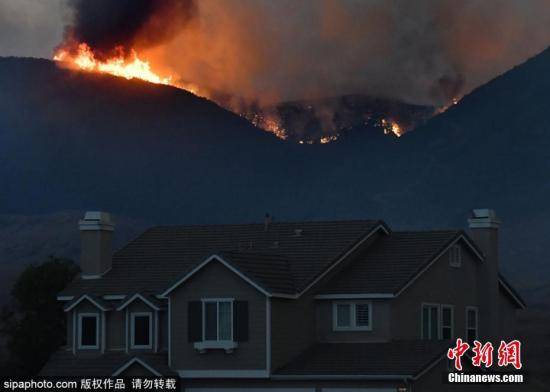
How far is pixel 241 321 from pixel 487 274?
14.3 metres

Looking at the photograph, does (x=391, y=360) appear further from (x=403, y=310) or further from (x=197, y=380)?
(x=197, y=380)

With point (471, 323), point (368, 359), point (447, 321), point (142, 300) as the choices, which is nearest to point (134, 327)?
point (142, 300)

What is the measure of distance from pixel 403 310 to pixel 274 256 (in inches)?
227

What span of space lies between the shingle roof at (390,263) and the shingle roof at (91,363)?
293 inches

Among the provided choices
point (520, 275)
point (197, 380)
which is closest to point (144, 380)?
point (197, 380)

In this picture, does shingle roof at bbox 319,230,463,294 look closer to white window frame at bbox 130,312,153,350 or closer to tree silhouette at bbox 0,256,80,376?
white window frame at bbox 130,312,153,350

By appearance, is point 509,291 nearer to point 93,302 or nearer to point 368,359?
point 368,359

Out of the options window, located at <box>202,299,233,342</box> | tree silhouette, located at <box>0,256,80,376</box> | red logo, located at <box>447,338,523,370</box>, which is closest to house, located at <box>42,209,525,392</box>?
window, located at <box>202,299,233,342</box>

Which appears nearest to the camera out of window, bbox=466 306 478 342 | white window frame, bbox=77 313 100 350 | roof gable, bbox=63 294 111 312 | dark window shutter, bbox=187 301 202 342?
dark window shutter, bbox=187 301 202 342

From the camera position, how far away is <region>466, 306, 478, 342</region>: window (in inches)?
2484

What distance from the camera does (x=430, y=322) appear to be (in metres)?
60.2

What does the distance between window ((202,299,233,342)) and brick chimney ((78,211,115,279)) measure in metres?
9.19

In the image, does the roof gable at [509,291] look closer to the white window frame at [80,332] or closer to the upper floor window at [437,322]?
the upper floor window at [437,322]

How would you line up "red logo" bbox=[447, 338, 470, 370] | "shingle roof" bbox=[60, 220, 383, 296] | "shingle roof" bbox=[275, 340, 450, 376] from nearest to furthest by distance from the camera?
"red logo" bbox=[447, 338, 470, 370], "shingle roof" bbox=[275, 340, 450, 376], "shingle roof" bbox=[60, 220, 383, 296]
